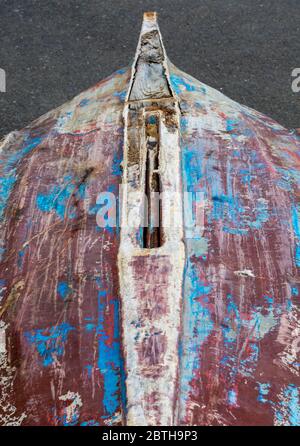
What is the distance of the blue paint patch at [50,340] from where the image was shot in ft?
A: 5.59

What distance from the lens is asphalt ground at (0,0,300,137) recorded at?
456 cm

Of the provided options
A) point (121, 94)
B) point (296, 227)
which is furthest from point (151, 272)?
point (121, 94)

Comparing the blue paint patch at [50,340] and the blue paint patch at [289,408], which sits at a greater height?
the blue paint patch at [50,340]

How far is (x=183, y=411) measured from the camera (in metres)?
1.51

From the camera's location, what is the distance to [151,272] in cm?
176

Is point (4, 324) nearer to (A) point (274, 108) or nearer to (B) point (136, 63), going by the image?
(B) point (136, 63)

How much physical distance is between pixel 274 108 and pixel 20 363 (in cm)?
324

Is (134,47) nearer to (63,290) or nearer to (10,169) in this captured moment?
(10,169)

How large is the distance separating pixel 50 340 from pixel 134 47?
3.79 meters
